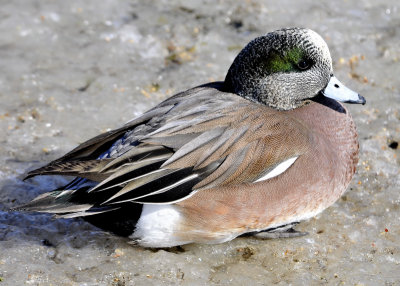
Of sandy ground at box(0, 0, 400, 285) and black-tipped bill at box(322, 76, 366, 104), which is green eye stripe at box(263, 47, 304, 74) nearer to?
black-tipped bill at box(322, 76, 366, 104)

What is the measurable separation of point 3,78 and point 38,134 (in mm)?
732

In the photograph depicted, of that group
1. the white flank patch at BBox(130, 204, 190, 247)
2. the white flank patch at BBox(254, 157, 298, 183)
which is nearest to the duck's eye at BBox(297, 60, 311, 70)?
the white flank patch at BBox(254, 157, 298, 183)

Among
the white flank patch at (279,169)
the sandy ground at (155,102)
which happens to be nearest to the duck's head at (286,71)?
the white flank patch at (279,169)

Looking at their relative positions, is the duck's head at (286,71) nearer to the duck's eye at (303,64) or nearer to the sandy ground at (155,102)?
the duck's eye at (303,64)

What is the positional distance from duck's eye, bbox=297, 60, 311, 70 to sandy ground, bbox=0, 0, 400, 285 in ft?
2.85

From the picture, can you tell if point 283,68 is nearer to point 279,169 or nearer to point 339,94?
point 339,94

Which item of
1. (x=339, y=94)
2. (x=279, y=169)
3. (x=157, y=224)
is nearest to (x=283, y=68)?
(x=339, y=94)

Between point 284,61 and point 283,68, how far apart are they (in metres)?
0.04

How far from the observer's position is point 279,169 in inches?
129

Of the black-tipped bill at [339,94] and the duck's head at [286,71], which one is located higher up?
the duck's head at [286,71]

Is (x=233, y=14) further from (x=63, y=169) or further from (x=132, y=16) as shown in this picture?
(x=63, y=169)

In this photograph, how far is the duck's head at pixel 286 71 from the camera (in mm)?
3488

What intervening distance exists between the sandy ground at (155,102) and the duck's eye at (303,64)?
0.87m

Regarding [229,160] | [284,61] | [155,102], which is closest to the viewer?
[229,160]
